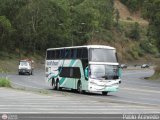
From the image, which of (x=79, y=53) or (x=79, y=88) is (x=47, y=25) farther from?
(x=79, y=88)

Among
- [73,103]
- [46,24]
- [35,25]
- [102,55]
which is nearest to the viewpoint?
[73,103]

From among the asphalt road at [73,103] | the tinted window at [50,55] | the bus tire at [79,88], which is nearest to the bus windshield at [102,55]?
the bus tire at [79,88]

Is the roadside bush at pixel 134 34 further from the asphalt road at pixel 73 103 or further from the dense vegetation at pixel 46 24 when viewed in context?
the asphalt road at pixel 73 103

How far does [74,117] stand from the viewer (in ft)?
49.6

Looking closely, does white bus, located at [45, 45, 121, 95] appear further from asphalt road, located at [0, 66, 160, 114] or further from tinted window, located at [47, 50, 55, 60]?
tinted window, located at [47, 50, 55, 60]

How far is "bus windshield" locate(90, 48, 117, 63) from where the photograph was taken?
121 feet

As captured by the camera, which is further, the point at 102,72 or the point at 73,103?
the point at 102,72

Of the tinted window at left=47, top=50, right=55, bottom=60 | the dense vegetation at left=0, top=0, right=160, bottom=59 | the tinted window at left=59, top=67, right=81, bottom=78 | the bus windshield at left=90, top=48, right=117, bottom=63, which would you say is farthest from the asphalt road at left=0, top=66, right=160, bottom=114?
the dense vegetation at left=0, top=0, right=160, bottom=59

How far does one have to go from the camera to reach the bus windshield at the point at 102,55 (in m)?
37.0

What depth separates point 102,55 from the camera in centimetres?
3719

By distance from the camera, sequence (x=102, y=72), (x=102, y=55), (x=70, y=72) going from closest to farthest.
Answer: (x=102, y=72) → (x=102, y=55) → (x=70, y=72)

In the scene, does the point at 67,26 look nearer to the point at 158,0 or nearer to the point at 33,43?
the point at 33,43

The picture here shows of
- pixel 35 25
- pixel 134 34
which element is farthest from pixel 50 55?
pixel 134 34

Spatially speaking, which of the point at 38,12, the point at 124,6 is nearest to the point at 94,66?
the point at 38,12
